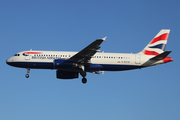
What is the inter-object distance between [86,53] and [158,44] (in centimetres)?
1331

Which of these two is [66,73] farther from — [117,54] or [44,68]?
[117,54]

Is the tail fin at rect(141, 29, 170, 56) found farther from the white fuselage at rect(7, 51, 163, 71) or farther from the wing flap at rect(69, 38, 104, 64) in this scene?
the wing flap at rect(69, 38, 104, 64)

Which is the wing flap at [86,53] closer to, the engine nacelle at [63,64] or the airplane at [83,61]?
the airplane at [83,61]

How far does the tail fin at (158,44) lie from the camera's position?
48469mm

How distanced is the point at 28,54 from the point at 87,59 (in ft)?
30.9

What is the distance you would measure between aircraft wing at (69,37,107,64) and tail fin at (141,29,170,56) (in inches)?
397

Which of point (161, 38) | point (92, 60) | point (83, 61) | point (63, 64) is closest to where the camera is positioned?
point (63, 64)

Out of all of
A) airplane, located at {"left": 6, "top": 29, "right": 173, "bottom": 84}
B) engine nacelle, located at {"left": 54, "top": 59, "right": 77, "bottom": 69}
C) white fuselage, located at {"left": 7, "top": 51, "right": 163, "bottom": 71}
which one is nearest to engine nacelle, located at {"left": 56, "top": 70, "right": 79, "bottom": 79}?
airplane, located at {"left": 6, "top": 29, "right": 173, "bottom": 84}

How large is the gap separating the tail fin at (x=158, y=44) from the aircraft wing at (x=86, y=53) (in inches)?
397

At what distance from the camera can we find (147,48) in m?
48.9

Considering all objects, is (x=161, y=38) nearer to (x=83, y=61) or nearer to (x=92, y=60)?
(x=92, y=60)

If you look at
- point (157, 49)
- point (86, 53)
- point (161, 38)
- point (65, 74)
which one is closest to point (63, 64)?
point (86, 53)

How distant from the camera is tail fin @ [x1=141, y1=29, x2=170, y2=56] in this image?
159 ft

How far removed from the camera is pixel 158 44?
49188 millimetres
